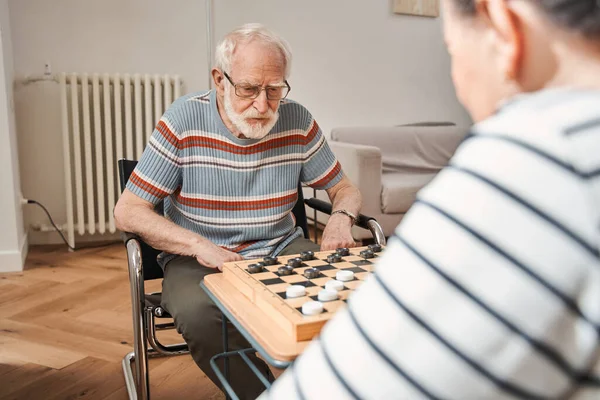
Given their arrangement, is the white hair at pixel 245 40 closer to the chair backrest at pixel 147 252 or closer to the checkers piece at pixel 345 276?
the chair backrest at pixel 147 252

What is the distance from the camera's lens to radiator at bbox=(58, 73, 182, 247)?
3.71 m

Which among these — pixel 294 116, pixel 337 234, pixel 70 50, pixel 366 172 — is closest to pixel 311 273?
pixel 337 234

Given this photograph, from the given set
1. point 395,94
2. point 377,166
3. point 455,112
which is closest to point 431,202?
point 377,166

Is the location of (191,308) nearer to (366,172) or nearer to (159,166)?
(159,166)

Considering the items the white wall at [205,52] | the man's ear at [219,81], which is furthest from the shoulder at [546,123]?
the white wall at [205,52]

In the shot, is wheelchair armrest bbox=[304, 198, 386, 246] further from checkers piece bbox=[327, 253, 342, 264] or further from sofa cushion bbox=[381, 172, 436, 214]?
sofa cushion bbox=[381, 172, 436, 214]

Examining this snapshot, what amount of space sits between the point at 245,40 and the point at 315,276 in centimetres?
85

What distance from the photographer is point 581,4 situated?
14.0 inches

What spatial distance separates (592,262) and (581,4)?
16 cm

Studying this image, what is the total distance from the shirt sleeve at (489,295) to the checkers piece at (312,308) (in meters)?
0.52

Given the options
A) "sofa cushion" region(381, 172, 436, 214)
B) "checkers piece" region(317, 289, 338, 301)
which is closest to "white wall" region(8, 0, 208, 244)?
"sofa cushion" region(381, 172, 436, 214)

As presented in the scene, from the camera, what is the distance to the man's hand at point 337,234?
166 centimetres

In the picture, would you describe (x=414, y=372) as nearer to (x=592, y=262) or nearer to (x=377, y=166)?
(x=592, y=262)

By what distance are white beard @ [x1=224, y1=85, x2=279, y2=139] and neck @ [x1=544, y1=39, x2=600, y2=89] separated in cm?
133
